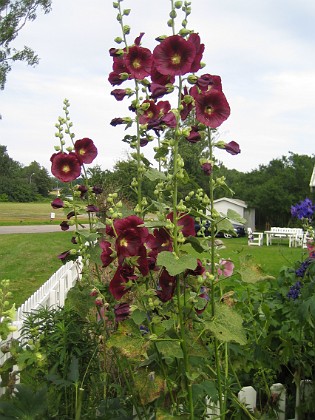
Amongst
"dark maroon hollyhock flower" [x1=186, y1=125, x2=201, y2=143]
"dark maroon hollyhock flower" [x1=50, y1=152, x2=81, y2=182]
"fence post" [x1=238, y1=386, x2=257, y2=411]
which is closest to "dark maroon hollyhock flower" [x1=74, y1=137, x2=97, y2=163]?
"dark maroon hollyhock flower" [x1=50, y1=152, x2=81, y2=182]

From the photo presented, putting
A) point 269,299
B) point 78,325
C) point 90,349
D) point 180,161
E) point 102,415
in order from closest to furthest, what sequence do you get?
point 180,161
point 102,415
point 90,349
point 78,325
point 269,299

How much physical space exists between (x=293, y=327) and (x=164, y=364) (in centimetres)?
128

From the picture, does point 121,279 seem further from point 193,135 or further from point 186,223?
point 193,135

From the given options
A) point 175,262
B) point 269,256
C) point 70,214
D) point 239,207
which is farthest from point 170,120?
point 239,207

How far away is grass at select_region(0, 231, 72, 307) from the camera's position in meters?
8.76

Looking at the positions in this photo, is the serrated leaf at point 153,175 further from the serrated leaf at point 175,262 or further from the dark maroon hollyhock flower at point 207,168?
the serrated leaf at point 175,262

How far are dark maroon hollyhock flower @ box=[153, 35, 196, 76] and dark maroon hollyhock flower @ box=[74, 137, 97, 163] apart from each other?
1.68 feet

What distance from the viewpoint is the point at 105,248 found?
168cm

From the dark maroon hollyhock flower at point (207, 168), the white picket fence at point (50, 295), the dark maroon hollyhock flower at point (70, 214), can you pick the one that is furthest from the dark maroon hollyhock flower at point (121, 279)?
the white picket fence at point (50, 295)

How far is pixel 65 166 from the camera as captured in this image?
198cm

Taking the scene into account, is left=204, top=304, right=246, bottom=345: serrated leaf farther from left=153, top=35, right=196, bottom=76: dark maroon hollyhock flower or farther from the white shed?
the white shed

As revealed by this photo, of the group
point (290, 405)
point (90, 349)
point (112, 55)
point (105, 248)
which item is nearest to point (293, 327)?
point (290, 405)

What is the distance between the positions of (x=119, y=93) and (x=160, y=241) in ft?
1.79

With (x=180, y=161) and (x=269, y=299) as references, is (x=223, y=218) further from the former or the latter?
(x=269, y=299)
